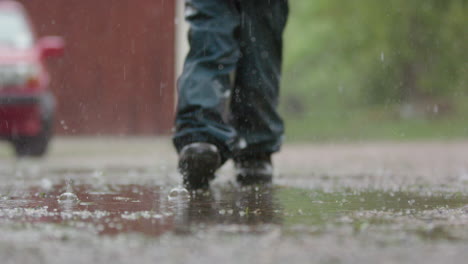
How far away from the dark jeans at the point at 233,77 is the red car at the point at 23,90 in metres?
4.49

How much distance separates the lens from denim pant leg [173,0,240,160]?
11.8ft

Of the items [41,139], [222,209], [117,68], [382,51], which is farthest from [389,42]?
[222,209]

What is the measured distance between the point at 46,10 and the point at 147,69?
1.98 metres

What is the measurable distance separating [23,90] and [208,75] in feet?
16.1

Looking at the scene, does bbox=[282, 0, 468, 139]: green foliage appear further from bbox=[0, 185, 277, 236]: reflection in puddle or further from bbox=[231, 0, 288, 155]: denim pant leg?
bbox=[0, 185, 277, 236]: reflection in puddle

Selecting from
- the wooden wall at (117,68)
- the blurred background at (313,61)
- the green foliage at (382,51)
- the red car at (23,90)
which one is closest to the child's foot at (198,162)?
the red car at (23,90)

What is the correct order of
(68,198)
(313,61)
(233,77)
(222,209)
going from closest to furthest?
(222,209)
(68,198)
(233,77)
(313,61)

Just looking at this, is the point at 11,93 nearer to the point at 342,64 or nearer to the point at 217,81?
the point at 217,81

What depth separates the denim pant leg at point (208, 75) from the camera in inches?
141

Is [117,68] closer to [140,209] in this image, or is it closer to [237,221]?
[140,209]

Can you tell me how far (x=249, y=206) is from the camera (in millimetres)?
2998

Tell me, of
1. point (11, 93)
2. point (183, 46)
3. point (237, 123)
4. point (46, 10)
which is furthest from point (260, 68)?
point (46, 10)

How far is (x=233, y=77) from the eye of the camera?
3.92m

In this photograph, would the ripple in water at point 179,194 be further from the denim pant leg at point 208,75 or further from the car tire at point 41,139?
the car tire at point 41,139
